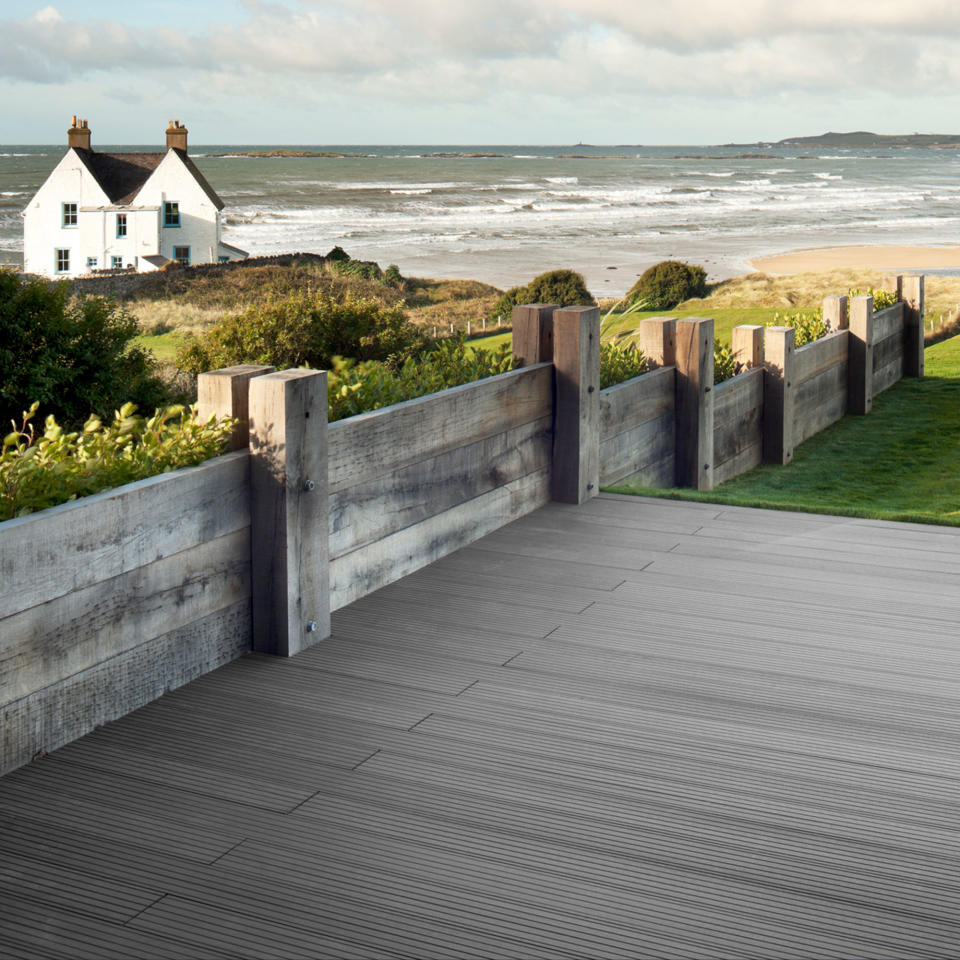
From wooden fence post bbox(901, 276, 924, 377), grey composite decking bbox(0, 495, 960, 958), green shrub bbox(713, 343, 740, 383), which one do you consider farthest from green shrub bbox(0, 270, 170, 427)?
wooden fence post bbox(901, 276, 924, 377)

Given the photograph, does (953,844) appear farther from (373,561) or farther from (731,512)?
(731,512)

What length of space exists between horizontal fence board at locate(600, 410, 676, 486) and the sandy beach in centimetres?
3751

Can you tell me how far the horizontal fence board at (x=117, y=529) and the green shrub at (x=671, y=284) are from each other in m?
31.4

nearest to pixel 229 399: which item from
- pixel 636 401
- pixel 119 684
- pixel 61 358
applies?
pixel 119 684

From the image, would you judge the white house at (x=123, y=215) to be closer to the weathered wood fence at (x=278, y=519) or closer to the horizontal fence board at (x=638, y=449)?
the horizontal fence board at (x=638, y=449)

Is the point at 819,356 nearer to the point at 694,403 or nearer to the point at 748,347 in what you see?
the point at 748,347

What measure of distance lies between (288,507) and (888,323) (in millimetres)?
9359

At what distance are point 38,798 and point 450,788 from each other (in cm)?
100

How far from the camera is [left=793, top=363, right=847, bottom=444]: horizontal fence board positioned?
31.4 ft

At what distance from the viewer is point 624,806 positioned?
2.84m

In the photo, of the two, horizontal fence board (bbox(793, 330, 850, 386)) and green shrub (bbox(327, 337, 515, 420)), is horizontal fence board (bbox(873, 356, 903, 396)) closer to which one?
horizontal fence board (bbox(793, 330, 850, 386))

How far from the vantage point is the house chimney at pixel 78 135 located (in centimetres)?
4525

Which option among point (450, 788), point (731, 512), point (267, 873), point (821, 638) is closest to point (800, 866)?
point (450, 788)

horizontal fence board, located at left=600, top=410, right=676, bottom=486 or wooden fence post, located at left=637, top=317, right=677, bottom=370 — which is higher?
wooden fence post, located at left=637, top=317, right=677, bottom=370
